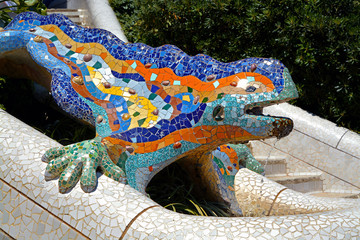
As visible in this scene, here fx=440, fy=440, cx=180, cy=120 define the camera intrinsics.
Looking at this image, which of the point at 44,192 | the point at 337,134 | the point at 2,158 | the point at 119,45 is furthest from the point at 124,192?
the point at 337,134

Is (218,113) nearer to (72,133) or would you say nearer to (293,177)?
(72,133)

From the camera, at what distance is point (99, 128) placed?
4.01 m

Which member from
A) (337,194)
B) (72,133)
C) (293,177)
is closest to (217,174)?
(293,177)

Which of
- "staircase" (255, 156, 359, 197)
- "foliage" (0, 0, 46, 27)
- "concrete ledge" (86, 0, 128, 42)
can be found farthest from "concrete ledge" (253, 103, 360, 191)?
"foliage" (0, 0, 46, 27)

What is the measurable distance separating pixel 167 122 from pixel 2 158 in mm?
1418

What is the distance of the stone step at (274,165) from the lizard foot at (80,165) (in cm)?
275

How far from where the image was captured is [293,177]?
5.73 metres

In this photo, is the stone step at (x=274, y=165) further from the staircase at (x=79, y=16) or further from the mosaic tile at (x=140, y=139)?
the staircase at (x=79, y=16)

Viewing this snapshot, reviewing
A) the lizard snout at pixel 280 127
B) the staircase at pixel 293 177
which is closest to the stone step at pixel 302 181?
the staircase at pixel 293 177

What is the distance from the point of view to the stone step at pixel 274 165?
5910 mm

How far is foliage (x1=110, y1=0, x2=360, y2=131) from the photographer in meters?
5.77

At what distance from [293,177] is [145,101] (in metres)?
2.61

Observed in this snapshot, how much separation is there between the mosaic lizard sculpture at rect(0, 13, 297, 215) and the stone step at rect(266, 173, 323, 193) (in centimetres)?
124

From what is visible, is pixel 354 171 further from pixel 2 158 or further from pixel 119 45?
pixel 2 158
